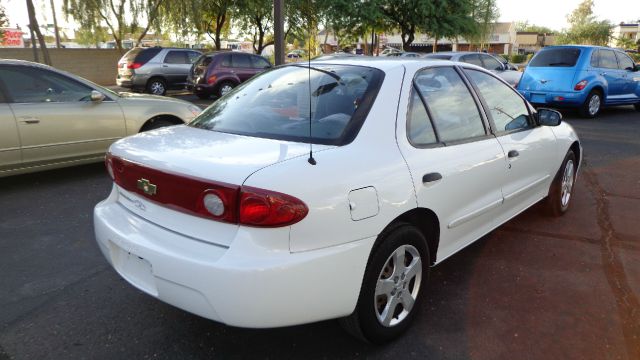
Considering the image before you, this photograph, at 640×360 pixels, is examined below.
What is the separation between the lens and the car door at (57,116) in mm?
5395

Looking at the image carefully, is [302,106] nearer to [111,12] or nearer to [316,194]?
[316,194]

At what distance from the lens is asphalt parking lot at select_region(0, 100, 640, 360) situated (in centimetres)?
268

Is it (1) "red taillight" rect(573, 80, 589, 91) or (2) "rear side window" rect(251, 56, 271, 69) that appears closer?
(1) "red taillight" rect(573, 80, 589, 91)

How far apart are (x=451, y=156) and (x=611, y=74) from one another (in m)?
11.3

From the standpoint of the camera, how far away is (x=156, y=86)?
16.4 m

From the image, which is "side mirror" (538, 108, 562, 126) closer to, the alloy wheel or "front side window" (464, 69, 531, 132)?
"front side window" (464, 69, 531, 132)

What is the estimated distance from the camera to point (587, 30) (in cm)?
6369

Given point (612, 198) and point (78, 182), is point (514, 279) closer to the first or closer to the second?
point (612, 198)

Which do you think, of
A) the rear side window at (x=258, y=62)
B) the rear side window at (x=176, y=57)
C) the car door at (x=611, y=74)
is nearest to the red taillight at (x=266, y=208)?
the car door at (x=611, y=74)

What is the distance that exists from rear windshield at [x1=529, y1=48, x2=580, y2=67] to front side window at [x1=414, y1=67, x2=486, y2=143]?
953cm

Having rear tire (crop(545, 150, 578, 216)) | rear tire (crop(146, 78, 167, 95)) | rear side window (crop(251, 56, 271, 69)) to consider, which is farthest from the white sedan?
rear tire (crop(146, 78, 167, 95))

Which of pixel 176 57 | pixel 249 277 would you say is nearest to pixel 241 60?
pixel 176 57

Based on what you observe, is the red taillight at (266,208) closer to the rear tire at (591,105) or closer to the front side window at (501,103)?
the front side window at (501,103)

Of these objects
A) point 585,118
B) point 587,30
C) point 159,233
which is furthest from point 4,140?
point 587,30
